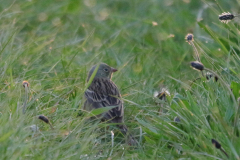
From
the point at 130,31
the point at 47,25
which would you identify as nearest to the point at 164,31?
the point at 130,31

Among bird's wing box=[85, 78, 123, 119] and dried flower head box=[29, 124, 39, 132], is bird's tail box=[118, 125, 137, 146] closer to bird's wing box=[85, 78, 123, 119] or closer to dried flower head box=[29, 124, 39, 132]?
bird's wing box=[85, 78, 123, 119]

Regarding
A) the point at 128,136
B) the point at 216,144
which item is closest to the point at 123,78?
the point at 128,136

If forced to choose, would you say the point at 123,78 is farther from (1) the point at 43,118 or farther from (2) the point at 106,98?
(1) the point at 43,118

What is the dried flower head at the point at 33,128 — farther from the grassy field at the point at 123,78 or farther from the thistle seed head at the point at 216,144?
the thistle seed head at the point at 216,144

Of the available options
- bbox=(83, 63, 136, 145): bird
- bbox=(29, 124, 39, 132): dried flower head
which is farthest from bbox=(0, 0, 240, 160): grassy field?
bbox=(83, 63, 136, 145): bird

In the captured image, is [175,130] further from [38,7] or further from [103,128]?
[38,7]

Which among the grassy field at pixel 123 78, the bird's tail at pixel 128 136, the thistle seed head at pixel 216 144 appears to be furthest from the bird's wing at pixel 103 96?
the thistle seed head at pixel 216 144

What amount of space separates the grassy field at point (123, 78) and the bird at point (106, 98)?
0.12 meters

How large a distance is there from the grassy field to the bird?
0.39 feet

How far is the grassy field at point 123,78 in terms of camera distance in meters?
4.11

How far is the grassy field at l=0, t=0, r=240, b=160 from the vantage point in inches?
162

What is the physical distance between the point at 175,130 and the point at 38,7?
514 centimetres

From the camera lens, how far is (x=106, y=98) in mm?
6016

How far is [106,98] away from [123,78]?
2.75 feet
